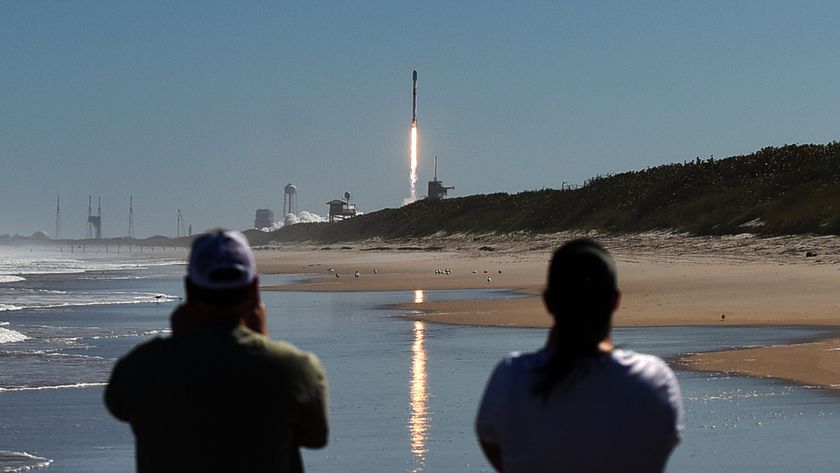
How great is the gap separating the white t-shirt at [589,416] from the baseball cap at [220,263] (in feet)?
2.19

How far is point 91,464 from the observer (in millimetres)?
8492

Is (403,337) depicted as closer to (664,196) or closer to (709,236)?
(709,236)

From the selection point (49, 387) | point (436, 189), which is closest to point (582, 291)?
point (49, 387)

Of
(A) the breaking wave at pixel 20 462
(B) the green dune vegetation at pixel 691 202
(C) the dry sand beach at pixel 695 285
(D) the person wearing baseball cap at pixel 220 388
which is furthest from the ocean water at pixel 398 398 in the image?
(B) the green dune vegetation at pixel 691 202

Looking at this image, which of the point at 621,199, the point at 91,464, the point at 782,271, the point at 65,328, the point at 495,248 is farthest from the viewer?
the point at 621,199

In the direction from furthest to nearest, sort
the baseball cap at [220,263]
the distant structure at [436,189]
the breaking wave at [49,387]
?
1. the distant structure at [436,189]
2. the breaking wave at [49,387]
3. the baseball cap at [220,263]

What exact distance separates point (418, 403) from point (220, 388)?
763 centimetres

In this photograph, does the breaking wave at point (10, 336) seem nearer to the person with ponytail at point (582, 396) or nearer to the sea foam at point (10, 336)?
the sea foam at point (10, 336)

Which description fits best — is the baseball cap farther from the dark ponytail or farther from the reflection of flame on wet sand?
the reflection of flame on wet sand

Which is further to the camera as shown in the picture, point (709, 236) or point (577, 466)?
point (709, 236)

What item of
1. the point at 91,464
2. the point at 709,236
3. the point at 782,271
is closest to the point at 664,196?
the point at 709,236

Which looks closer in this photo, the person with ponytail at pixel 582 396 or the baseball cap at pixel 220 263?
the person with ponytail at pixel 582 396

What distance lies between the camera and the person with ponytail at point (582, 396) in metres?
3.30

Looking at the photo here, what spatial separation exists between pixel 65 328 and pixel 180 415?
17911mm
